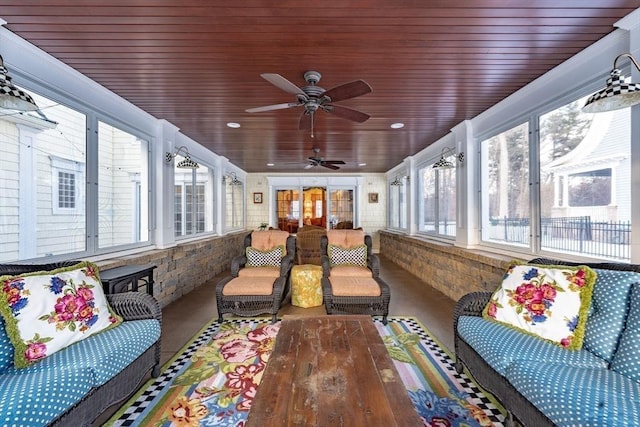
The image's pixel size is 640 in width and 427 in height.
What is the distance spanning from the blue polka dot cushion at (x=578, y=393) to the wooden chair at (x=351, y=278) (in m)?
1.83

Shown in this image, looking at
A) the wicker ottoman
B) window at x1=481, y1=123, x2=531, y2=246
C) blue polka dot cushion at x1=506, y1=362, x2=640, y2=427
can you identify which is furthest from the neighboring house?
the wicker ottoman

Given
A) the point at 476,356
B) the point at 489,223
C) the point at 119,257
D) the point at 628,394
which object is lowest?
the point at 476,356

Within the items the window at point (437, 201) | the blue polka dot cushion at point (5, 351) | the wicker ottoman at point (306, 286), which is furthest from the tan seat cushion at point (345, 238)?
the blue polka dot cushion at point (5, 351)

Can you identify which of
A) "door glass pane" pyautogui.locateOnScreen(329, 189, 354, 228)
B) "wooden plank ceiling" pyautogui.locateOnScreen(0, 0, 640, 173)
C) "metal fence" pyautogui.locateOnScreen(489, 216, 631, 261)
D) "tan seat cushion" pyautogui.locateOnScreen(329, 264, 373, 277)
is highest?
"wooden plank ceiling" pyautogui.locateOnScreen(0, 0, 640, 173)

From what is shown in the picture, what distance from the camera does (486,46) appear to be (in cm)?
241

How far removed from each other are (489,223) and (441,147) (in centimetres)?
188

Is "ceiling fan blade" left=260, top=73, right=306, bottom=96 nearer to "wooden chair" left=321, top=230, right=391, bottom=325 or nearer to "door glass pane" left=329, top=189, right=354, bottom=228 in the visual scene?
"wooden chair" left=321, top=230, right=391, bottom=325

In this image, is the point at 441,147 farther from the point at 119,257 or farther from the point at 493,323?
the point at 119,257

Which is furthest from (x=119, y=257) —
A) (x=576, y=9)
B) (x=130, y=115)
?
(x=576, y=9)

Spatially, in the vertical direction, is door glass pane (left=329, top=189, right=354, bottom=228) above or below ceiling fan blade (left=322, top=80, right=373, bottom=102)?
below

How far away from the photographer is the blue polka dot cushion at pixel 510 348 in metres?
1.73

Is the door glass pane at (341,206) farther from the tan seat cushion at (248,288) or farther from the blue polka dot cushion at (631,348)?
the blue polka dot cushion at (631,348)

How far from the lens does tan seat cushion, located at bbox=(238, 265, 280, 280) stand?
382cm

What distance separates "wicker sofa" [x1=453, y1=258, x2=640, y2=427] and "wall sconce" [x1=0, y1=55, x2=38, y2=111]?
11.3ft
